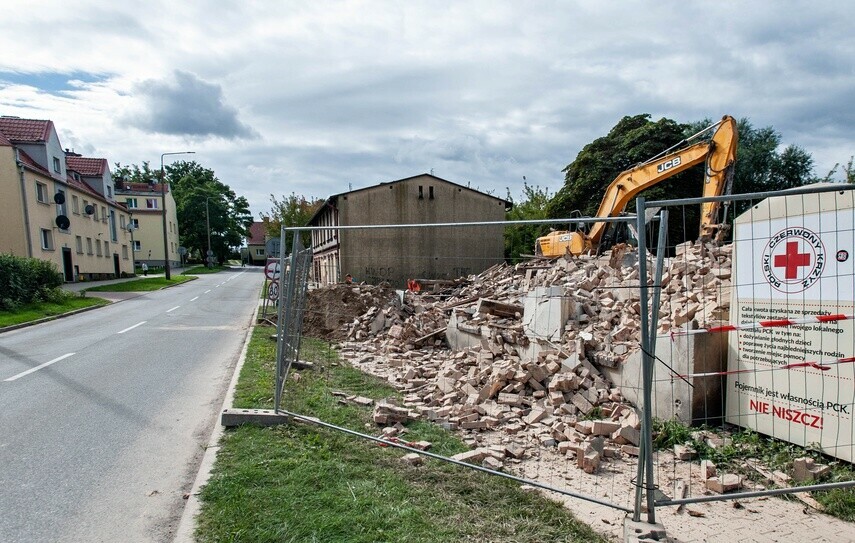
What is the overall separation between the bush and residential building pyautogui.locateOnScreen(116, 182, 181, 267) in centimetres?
4342

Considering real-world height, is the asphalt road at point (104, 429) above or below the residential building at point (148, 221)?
below

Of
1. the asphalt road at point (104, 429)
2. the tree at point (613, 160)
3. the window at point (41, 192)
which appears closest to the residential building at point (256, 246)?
the window at point (41, 192)

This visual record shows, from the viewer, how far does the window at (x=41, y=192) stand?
29344 mm

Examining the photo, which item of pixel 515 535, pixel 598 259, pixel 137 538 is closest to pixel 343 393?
pixel 137 538

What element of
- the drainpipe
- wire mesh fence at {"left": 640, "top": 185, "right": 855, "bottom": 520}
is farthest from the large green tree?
the drainpipe

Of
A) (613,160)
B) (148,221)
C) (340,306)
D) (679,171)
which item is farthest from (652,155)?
(148,221)

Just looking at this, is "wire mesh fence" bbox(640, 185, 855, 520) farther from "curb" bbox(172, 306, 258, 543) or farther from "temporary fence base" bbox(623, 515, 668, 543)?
"curb" bbox(172, 306, 258, 543)

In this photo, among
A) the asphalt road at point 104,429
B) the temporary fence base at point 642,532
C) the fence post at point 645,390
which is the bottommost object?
the asphalt road at point 104,429

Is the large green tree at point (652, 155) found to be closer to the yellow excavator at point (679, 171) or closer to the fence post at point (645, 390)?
the yellow excavator at point (679, 171)

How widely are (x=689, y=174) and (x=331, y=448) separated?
30.4 m

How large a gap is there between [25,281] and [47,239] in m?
12.7

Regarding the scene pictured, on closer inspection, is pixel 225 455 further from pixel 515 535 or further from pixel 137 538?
pixel 515 535

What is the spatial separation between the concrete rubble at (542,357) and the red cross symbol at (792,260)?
1.21 m

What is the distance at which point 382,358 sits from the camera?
34.3 feet
